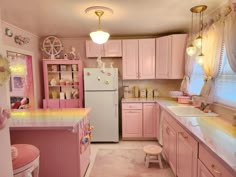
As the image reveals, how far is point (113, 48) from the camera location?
12.8 feet

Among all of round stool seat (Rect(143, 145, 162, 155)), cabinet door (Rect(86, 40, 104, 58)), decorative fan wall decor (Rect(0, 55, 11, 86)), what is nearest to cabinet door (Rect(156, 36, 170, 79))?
cabinet door (Rect(86, 40, 104, 58))

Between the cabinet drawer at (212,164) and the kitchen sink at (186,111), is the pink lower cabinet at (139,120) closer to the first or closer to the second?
the kitchen sink at (186,111)

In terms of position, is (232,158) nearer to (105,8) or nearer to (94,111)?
(105,8)

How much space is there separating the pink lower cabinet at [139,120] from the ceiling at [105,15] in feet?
5.25

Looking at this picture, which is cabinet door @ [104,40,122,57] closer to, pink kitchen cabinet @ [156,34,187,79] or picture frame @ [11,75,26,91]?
pink kitchen cabinet @ [156,34,187,79]

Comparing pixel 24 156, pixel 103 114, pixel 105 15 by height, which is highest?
pixel 105 15

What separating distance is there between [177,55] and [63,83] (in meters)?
2.56

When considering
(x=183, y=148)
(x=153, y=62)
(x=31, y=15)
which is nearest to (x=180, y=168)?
(x=183, y=148)

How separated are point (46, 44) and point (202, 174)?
380 centimetres

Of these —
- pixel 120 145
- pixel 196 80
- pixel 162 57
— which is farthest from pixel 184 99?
pixel 120 145

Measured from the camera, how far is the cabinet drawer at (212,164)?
3.77ft

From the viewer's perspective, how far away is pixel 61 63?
3877mm

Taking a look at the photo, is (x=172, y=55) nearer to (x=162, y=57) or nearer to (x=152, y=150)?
(x=162, y=57)

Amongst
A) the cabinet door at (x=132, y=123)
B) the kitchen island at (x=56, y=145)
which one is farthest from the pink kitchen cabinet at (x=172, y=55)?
the kitchen island at (x=56, y=145)
